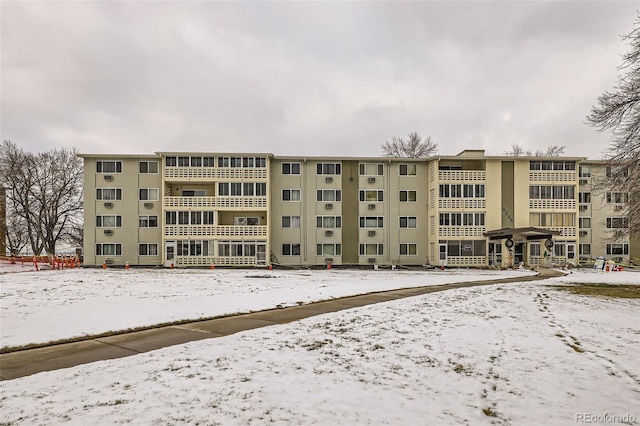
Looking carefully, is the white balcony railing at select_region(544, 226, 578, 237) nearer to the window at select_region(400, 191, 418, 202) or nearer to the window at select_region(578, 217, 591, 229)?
the window at select_region(578, 217, 591, 229)

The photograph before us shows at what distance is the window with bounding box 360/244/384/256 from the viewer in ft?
134

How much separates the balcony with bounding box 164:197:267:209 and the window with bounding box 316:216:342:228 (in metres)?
5.78

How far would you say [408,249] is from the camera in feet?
134

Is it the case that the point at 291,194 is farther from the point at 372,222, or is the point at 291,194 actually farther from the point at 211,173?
the point at 372,222

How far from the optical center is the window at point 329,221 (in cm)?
4072

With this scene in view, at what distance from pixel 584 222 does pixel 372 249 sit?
22941mm

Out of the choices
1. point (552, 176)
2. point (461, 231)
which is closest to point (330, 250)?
point (461, 231)

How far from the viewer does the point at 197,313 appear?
41.3 feet

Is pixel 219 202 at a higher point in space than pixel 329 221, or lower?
higher

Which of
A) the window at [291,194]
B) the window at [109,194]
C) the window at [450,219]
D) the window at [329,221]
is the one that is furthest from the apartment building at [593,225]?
the window at [109,194]

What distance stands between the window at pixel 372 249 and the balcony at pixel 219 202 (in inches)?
427

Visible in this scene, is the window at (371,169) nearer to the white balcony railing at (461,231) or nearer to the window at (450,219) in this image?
the window at (450,219)

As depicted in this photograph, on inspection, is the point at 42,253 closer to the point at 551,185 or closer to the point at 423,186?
the point at 423,186

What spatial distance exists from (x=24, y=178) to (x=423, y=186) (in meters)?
43.4
